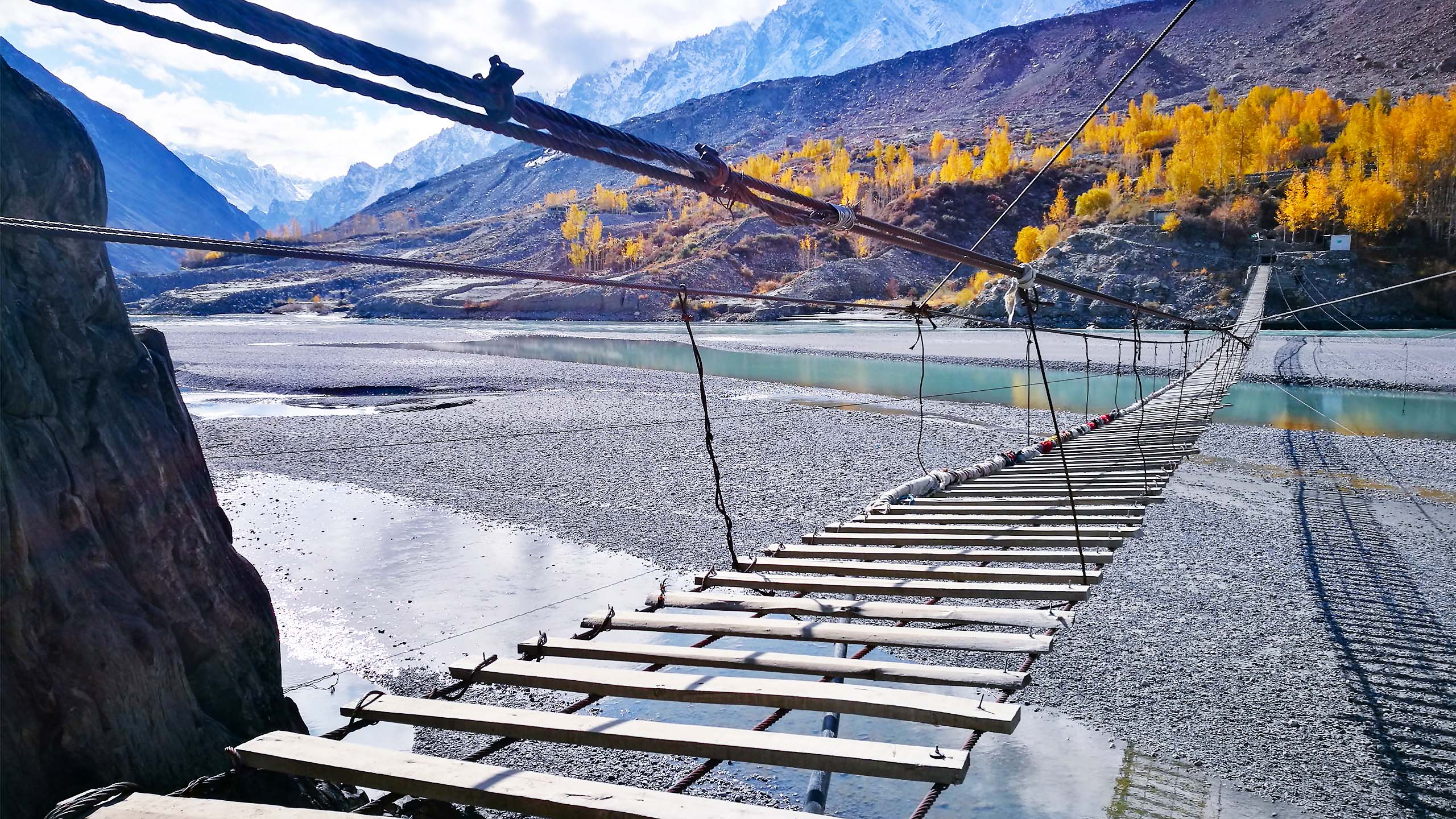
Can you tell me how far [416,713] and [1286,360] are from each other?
43.1 m

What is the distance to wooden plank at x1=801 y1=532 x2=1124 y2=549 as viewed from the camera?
4.94 metres

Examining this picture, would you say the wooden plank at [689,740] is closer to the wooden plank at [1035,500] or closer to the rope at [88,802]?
the rope at [88,802]

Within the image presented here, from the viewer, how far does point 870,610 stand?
3.97 meters

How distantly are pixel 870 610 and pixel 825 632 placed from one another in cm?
42

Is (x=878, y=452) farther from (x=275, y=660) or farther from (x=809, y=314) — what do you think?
(x=809, y=314)

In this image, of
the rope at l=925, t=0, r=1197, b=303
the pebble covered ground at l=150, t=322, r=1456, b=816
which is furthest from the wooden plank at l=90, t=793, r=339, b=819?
the pebble covered ground at l=150, t=322, r=1456, b=816

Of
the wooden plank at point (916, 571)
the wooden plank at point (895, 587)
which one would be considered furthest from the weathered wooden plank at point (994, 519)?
the wooden plank at point (895, 587)

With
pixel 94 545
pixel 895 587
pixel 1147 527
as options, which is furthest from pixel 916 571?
pixel 1147 527

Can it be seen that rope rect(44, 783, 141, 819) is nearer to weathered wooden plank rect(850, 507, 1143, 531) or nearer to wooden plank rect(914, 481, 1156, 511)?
weathered wooden plank rect(850, 507, 1143, 531)

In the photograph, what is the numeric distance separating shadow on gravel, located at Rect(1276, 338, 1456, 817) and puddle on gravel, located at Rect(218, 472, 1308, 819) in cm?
127

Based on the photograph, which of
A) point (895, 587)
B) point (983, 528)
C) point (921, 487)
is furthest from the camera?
point (921, 487)

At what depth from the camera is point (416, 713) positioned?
2.96m

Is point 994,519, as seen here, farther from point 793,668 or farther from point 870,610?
point 793,668

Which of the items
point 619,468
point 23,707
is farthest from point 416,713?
point 619,468
